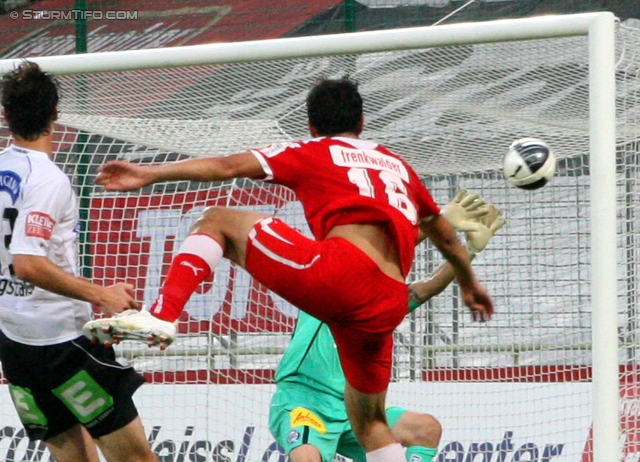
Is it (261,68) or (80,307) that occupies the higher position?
(261,68)

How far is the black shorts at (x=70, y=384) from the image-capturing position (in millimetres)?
4176

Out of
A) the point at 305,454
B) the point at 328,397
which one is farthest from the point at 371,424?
the point at 328,397

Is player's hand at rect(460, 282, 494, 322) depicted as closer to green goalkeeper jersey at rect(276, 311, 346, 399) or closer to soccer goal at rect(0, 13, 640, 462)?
green goalkeeper jersey at rect(276, 311, 346, 399)

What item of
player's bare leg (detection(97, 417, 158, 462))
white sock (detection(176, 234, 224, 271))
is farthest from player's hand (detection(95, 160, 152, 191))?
player's bare leg (detection(97, 417, 158, 462))

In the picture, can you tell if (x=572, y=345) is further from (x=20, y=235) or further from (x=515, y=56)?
(x=20, y=235)

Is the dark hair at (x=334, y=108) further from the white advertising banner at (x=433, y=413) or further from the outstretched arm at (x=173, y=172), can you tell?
the white advertising banner at (x=433, y=413)

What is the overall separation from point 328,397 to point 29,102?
1.80 meters

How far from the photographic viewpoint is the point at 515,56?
5242 millimetres

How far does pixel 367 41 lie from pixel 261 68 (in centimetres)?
92

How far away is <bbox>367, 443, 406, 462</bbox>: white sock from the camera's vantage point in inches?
165

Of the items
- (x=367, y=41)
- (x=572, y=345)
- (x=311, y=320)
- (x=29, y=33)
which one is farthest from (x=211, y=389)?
(x=29, y=33)

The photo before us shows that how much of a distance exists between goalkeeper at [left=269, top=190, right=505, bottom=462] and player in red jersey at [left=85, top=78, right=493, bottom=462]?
429 mm

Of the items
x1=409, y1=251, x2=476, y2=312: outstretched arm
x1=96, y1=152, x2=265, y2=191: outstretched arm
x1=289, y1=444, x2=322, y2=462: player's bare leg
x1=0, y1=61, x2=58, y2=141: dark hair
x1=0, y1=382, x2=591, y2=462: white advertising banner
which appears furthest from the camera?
x1=0, y1=382, x2=591, y2=462: white advertising banner

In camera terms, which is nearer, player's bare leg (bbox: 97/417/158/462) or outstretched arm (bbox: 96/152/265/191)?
outstretched arm (bbox: 96/152/265/191)
